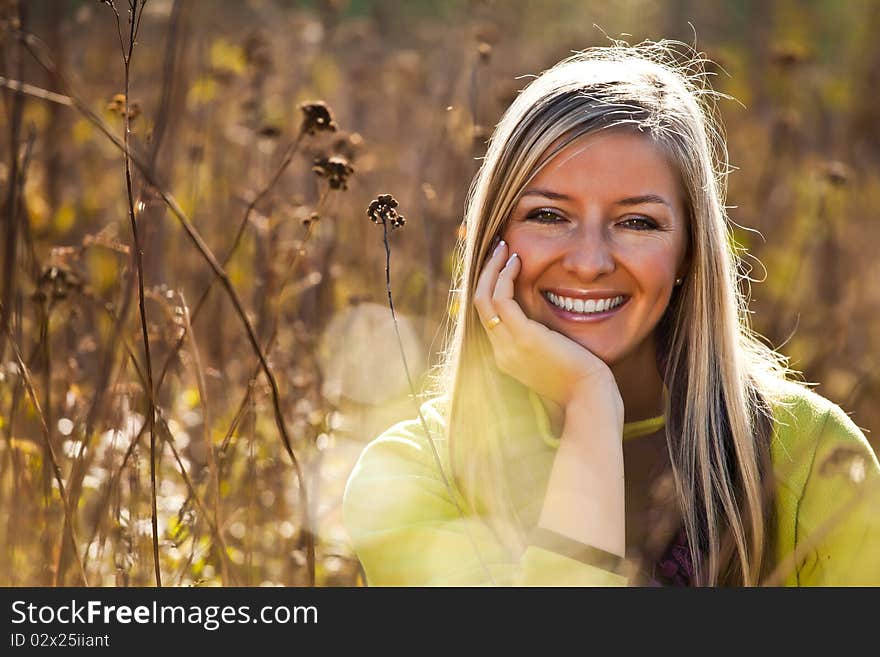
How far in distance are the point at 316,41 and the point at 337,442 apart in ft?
5.84

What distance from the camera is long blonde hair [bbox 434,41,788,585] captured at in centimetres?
182

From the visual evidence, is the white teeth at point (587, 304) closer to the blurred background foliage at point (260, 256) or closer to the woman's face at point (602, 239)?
the woman's face at point (602, 239)

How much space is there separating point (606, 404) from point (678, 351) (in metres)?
0.29

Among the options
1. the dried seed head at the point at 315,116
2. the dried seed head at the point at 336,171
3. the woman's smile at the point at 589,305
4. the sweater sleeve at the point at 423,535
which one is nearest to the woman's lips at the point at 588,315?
the woman's smile at the point at 589,305

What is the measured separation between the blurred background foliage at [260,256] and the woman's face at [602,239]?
1.23ft

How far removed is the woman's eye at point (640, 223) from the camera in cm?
189

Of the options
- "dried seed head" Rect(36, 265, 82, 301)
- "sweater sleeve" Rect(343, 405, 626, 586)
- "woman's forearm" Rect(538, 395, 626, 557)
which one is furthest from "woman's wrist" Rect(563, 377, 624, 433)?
"dried seed head" Rect(36, 265, 82, 301)

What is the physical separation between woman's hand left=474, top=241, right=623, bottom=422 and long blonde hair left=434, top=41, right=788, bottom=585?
0.09 metres

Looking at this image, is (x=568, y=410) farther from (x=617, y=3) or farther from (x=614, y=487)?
(x=617, y=3)

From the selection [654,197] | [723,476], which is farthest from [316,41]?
[723,476]

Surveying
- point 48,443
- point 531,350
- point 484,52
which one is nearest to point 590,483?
point 531,350

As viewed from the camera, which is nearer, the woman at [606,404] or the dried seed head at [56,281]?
the woman at [606,404]

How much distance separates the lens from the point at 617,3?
5.13 m
